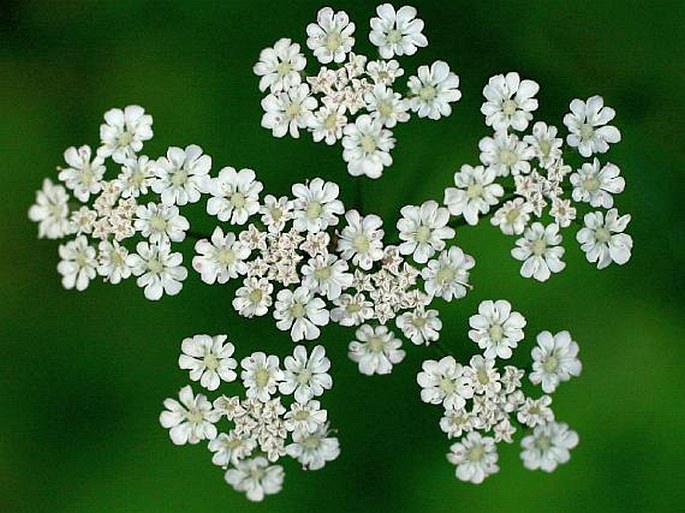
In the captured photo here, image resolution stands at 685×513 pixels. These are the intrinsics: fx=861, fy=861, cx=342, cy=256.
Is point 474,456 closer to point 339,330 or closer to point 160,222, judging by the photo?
point 339,330

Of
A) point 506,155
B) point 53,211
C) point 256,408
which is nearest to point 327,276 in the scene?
point 256,408

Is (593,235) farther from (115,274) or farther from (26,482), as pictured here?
(26,482)

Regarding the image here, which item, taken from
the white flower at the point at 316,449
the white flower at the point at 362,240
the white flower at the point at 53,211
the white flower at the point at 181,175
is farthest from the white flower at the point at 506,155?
the white flower at the point at 53,211

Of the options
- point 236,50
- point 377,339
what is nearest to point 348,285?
point 377,339

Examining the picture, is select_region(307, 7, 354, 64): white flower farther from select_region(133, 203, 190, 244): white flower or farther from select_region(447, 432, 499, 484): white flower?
select_region(447, 432, 499, 484): white flower

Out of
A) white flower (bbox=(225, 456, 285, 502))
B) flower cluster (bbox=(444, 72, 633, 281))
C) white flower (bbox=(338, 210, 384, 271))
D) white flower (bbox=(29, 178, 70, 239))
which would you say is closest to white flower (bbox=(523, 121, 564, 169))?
flower cluster (bbox=(444, 72, 633, 281))
